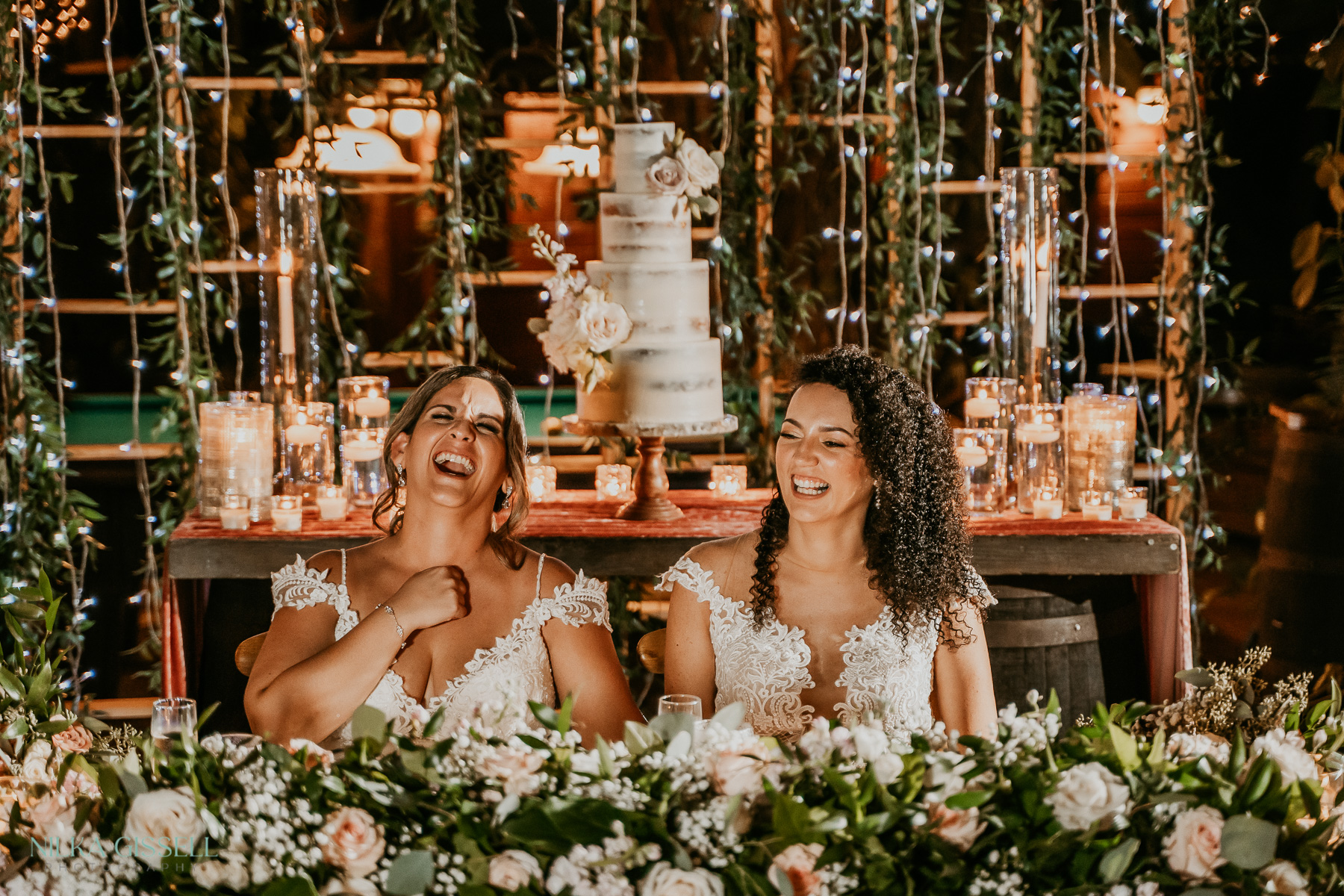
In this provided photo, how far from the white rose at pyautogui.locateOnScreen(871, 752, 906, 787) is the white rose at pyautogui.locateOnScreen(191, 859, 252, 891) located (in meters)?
0.60

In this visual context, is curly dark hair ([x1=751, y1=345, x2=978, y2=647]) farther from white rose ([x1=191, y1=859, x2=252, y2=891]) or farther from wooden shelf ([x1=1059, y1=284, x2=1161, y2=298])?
wooden shelf ([x1=1059, y1=284, x2=1161, y2=298])

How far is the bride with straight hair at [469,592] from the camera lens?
1.99 m

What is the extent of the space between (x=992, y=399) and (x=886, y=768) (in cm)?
194

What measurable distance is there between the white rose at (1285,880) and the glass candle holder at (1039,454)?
174 cm

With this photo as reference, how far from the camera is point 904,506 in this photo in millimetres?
2037

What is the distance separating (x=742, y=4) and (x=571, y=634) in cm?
235

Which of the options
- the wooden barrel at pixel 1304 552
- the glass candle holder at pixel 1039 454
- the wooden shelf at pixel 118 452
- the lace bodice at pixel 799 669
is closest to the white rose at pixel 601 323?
the lace bodice at pixel 799 669

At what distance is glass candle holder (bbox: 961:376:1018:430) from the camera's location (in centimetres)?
299

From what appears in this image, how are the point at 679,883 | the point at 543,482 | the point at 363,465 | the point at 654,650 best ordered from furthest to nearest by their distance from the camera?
the point at 543,482, the point at 363,465, the point at 654,650, the point at 679,883

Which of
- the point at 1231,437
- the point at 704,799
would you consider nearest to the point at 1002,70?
the point at 1231,437

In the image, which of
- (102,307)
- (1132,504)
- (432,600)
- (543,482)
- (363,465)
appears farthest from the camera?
(102,307)

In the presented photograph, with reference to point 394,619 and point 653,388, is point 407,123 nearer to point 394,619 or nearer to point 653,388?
point 653,388

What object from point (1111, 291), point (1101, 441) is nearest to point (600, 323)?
point (1101, 441)

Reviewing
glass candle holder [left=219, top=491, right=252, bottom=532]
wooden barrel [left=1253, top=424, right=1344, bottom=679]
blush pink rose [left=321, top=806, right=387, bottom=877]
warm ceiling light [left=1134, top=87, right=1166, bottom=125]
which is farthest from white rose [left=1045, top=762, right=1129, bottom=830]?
warm ceiling light [left=1134, top=87, right=1166, bottom=125]
